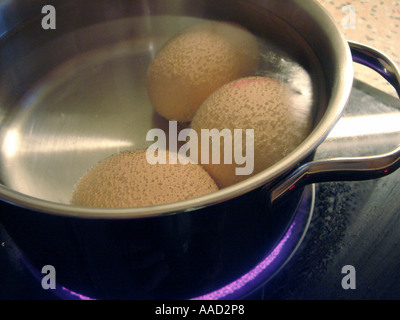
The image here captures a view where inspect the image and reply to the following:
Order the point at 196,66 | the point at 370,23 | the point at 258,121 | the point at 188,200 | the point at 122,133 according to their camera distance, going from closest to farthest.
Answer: the point at 188,200
the point at 258,121
the point at 196,66
the point at 122,133
the point at 370,23

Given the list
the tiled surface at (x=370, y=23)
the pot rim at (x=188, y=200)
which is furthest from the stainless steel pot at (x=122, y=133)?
the tiled surface at (x=370, y=23)

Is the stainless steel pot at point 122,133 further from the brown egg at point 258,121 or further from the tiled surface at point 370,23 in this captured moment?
the tiled surface at point 370,23

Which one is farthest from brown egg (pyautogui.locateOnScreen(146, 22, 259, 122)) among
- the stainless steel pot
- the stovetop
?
the stovetop

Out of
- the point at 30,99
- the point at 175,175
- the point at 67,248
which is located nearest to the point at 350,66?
the point at 175,175

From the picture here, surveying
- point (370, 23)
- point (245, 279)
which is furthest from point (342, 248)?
point (370, 23)

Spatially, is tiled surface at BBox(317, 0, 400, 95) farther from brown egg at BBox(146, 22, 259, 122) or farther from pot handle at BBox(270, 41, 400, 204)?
pot handle at BBox(270, 41, 400, 204)

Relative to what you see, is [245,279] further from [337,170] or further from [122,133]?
[122,133]

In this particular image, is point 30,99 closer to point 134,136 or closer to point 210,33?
point 134,136
